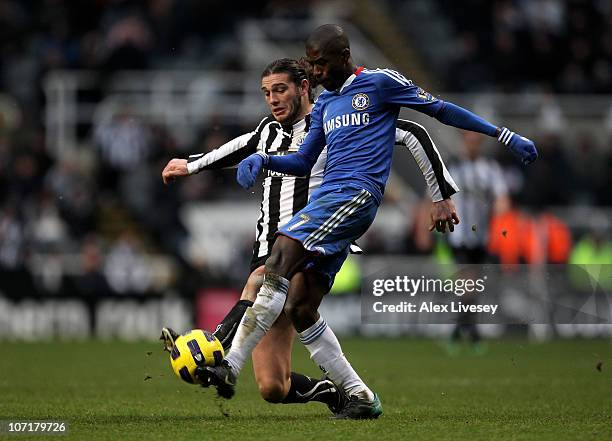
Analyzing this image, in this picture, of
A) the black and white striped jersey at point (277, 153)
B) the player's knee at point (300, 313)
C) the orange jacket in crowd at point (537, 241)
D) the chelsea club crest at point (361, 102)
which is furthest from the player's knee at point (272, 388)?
the orange jacket in crowd at point (537, 241)

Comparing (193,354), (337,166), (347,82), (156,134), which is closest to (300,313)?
(193,354)

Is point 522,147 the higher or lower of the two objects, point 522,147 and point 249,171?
the higher

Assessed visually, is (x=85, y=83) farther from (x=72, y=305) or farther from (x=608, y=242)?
(x=608, y=242)

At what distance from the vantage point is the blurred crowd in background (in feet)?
61.5

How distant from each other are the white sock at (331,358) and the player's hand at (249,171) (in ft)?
3.09

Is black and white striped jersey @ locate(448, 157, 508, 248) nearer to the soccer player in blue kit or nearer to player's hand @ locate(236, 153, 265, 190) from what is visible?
the soccer player in blue kit

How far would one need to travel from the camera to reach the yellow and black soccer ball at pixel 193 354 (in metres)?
6.65

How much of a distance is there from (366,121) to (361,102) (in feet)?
0.36

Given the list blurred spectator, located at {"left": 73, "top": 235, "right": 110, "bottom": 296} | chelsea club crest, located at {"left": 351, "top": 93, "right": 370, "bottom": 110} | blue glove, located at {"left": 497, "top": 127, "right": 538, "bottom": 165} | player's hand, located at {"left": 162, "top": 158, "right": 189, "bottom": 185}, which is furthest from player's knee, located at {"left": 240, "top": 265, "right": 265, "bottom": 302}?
blurred spectator, located at {"left": 73, "top": 235, "right": 110, "bottom": 296}

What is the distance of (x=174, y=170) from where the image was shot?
24.0ft

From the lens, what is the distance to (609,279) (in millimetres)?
8742

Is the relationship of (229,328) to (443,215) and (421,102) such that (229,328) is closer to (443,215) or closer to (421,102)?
(443,215)

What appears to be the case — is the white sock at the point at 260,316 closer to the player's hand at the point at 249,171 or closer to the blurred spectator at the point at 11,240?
the player's hand at the point at 249,171

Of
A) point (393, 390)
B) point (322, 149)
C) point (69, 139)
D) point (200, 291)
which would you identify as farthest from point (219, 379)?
point (69, 139)
